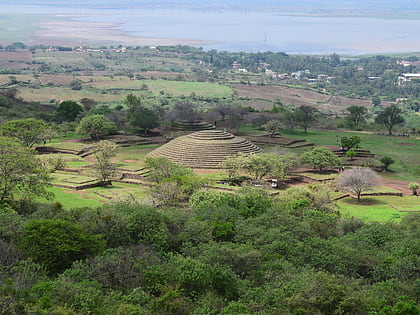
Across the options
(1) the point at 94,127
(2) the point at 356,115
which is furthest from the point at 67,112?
(2) the point at 356,115

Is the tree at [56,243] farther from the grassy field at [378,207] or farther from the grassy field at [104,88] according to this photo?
the grassy field at [104,88]

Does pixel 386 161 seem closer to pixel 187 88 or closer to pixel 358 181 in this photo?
pixel 358 181

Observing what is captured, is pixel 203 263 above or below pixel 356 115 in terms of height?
above

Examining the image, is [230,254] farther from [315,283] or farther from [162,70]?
[162,70]

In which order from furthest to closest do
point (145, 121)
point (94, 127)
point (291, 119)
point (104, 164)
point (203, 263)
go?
point (291, 119) → point (145, 121) → point (94, 127) → point (104, 164) → point (203, 263)

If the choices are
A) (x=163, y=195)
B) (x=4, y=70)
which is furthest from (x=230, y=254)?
(x=4, y=70)

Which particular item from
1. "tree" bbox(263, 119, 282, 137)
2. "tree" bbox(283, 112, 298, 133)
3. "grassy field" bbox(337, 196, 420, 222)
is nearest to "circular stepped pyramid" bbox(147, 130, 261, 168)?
"tree" bbox(263, 119, 282, 137)
